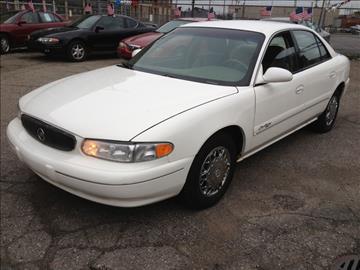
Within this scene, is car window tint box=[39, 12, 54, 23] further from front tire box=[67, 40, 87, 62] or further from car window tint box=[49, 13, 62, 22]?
front tire box=[67, 40, 87, 62]

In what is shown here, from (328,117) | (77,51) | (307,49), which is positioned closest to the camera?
(307,49)

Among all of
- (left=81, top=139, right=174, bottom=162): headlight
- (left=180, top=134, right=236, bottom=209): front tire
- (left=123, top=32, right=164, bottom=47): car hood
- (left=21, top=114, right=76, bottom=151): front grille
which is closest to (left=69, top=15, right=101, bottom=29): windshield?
(left=123, top=32, right=164, bottom=47): car hood

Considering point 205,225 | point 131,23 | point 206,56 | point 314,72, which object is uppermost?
point 206,56

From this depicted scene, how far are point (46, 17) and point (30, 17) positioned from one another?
0.59 metres

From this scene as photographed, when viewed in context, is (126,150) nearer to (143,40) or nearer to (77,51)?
(143,40)

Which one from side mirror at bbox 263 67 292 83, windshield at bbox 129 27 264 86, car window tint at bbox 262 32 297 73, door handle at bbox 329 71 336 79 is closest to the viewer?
side mirror at bbox 263 67 292 83

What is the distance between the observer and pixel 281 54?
399 cm

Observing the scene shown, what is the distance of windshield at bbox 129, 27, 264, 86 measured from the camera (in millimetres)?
3562

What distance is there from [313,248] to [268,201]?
69cm

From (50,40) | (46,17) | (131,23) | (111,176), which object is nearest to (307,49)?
(111,176)

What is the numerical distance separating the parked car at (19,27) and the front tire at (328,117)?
1013cm

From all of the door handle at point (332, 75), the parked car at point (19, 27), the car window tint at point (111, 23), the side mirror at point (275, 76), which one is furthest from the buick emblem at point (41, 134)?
the parked car at point (19, 27)

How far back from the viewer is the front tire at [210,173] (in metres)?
2.99

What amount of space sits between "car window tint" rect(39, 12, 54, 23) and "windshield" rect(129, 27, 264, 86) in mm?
9868
